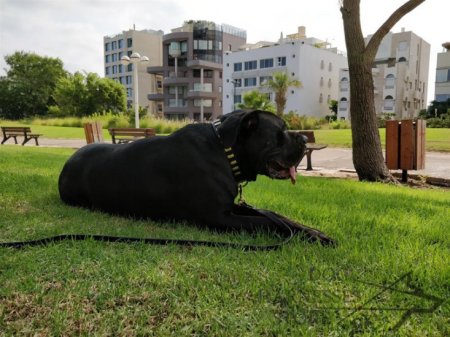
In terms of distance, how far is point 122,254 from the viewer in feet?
9.00

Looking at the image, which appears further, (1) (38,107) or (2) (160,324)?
(1) (38,107)

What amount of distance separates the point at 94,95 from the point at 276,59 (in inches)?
1342

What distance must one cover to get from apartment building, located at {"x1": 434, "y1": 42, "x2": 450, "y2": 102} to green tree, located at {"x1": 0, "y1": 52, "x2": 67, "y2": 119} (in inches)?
2334

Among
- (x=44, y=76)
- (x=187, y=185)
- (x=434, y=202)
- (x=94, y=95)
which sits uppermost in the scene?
(x=44, y=76)

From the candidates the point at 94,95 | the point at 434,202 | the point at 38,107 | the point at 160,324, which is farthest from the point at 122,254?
the point at 38,107

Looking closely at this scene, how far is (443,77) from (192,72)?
4425 centimetres

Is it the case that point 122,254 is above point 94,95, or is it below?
below

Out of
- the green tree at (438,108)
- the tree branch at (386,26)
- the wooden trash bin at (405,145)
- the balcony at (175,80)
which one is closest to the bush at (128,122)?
the wooden trash bin at (405,145)

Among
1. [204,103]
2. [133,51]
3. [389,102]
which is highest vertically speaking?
[133,51]

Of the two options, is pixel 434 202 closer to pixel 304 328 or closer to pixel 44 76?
pixel 304 328

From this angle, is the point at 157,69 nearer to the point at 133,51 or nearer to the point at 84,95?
the point at 133,51

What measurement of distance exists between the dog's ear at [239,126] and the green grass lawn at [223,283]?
83 cm

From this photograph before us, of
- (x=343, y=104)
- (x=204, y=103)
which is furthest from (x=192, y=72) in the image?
(x=343, y=104)

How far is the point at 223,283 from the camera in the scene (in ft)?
7.50
